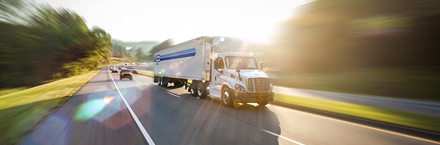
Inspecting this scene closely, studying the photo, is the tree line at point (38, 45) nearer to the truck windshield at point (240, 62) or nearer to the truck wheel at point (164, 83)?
the truck wheel at point (164, 83)

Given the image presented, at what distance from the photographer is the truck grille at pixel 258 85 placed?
9320mm

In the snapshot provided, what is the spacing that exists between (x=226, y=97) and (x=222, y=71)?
140cm

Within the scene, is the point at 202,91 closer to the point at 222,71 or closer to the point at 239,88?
the point at 222,71

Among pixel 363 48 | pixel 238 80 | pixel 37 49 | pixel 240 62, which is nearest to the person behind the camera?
pixel 238 80

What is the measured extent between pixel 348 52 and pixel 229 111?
66.2 ft

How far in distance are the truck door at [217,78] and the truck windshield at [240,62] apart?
0.39m

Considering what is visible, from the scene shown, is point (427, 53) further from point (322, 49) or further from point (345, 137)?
point (345, 137)

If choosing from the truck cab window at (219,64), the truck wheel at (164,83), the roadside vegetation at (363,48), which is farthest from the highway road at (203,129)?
the truck wheel at (164,83)

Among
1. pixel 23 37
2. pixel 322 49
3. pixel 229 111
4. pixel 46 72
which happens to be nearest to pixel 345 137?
pixel 229 111

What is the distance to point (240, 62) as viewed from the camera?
1080 cm

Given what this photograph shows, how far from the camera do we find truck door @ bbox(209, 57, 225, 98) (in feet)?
36.1

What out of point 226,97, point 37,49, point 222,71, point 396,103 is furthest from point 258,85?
point 37,49

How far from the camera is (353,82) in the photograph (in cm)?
2239

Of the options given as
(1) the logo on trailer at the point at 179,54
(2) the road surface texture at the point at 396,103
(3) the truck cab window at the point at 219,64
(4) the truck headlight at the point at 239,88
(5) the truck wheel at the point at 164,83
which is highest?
(1) the logo on trailer at the point at 179,54
